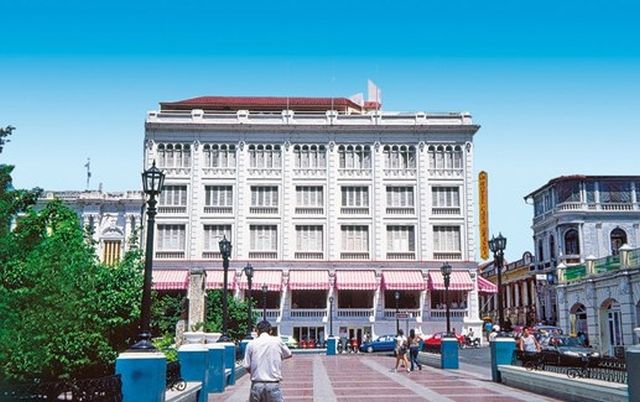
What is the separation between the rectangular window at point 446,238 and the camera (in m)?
50.1

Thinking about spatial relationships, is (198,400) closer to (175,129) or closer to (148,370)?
(148,370)

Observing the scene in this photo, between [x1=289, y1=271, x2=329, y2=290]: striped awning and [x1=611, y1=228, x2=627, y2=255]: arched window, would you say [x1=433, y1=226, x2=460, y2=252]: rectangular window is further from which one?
[x1=611, y1=228, x2=627, y2=255]: arched window

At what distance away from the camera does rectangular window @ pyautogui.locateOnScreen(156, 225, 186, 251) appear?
49656 millimetres

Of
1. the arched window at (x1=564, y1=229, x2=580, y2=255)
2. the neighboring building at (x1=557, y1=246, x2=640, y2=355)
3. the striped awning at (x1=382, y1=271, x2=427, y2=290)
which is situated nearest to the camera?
the neighboring building at (x1=557, y1=246, x2=640, y2=355)

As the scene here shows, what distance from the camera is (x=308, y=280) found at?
48875 mm

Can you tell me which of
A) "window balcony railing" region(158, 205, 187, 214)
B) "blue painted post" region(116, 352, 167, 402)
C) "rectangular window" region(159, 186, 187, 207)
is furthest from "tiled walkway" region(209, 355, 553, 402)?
"rectangular window" region(159, 186, 187, 207)

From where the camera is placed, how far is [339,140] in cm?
5156

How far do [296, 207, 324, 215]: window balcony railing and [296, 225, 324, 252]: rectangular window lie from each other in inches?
36.5

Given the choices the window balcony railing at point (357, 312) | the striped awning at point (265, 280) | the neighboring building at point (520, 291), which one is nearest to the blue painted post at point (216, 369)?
the striped awning at point (265, 280)

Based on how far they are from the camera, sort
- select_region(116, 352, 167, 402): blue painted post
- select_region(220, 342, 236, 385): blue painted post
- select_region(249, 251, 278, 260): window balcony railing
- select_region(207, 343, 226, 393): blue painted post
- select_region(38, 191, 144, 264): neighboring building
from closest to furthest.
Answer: select_region(116, 352, 167, 402): blue painted post < select_region(207, 343, 226, 393): blue painted post < select_region(220, 342, 236, 385): blue painted post < select_region(249, 251, 278, 260): window balcony railing < select_region(38, 191, 144, 264): neighboring building

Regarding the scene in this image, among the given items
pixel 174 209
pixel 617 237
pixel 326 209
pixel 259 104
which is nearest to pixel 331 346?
pixel 326 209

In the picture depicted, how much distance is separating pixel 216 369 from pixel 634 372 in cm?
1189

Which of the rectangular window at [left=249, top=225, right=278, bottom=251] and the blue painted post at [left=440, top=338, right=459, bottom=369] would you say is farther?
the rectangular window at [left=249, top=225, right=278, bottom=251]

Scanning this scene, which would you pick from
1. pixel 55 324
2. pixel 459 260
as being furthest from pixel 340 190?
pixel 55 324
